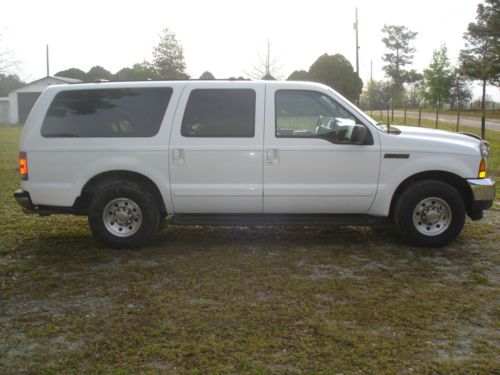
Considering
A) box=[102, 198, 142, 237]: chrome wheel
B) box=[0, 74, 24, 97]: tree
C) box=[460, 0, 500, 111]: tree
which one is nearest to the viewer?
box=[102, 198, 142, 237]: chrome wheel

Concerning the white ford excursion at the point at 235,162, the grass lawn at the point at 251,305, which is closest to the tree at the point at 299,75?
the grass lawn at the point at 251,305

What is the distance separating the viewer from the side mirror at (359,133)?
18.5 feet

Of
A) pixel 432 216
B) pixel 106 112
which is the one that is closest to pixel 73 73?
pixel 106 112

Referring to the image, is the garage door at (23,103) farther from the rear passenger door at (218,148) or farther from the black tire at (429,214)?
the black tire at (429,214)

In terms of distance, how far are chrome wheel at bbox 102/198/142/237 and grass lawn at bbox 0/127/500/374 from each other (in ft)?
0.87

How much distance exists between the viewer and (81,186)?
19.5 ft

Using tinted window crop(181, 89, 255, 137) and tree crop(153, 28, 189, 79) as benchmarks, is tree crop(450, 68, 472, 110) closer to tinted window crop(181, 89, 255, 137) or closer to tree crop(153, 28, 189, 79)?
tree crop(153, 28, 189, 79)

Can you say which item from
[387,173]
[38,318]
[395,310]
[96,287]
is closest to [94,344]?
[38,318]

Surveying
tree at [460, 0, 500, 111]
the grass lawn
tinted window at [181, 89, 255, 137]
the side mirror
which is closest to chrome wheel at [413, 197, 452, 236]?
the grass lawn

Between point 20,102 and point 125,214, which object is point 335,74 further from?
point 125,214

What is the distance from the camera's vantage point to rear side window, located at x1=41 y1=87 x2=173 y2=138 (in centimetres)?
593

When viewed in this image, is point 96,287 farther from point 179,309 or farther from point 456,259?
point 456,259

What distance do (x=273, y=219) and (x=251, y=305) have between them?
68.9 inches

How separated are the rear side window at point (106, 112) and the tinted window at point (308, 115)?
4.40ft
